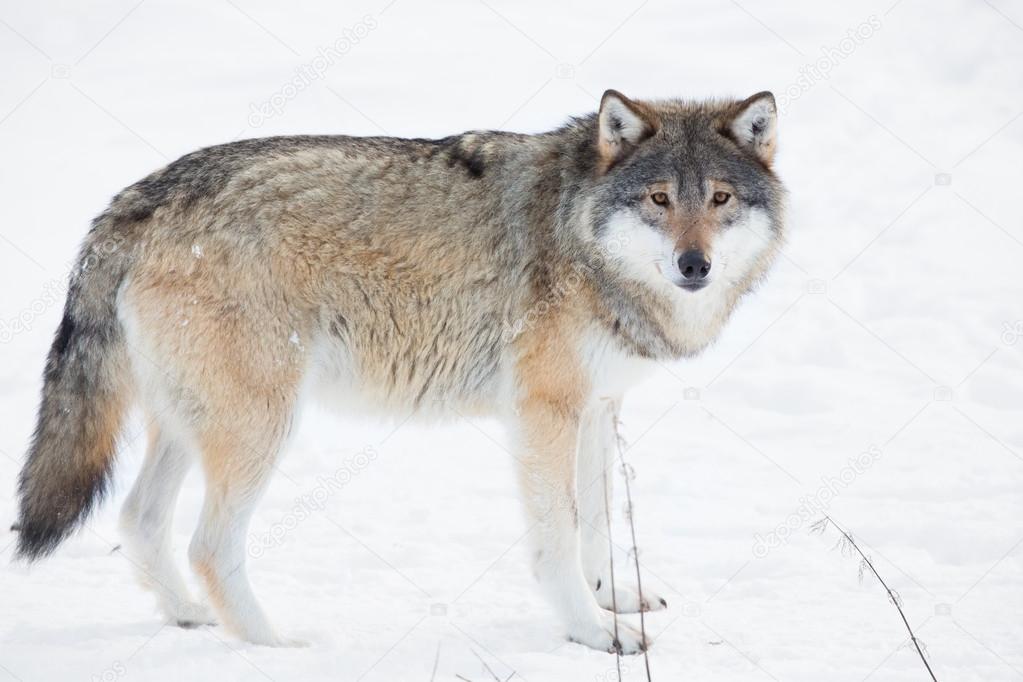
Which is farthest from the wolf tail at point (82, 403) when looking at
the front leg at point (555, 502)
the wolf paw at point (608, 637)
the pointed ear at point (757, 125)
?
the pointed ear at point (757, 125)

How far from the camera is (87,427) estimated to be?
14.7 ft

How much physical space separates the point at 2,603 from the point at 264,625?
129cm

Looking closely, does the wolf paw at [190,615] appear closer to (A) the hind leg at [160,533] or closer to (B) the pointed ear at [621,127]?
(A) the hind leg at [160,533]

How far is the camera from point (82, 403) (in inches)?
177

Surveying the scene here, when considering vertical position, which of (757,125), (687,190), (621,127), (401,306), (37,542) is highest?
(757,125)

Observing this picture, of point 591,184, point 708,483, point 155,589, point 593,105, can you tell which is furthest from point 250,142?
point 593,105

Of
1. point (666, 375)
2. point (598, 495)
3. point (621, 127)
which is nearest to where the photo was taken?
point (621, 127)

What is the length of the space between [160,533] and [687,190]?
9.49 feet

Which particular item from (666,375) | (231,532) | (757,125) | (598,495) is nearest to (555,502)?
(598,495)

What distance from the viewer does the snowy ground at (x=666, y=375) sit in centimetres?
470

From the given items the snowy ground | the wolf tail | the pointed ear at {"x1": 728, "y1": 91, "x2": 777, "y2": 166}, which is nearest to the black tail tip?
the wolf tail

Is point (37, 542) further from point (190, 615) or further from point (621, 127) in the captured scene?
point (621, 127)

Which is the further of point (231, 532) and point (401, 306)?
point (401, 306)

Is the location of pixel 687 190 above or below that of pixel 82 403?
above
